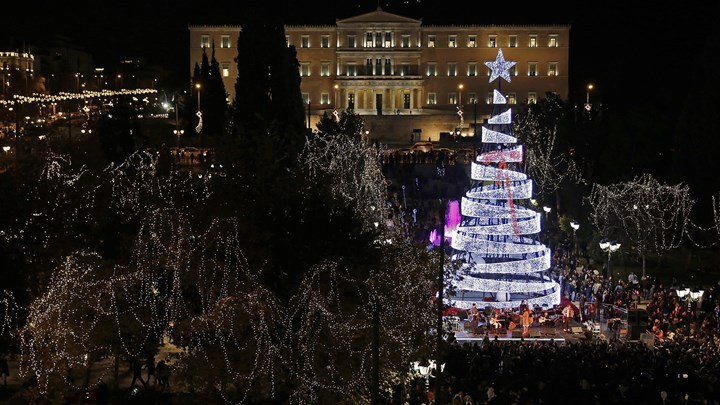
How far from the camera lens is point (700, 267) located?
3484cm

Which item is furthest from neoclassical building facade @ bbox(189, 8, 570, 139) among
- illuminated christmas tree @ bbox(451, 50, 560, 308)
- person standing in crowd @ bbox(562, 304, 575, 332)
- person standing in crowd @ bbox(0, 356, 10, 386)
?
person standing in crowd @ bbox(0, 356, 10, 386)

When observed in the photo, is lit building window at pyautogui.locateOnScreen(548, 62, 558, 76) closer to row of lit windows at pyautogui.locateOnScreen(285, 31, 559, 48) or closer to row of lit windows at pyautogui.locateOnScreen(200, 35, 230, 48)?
row of lit windows at pyautogui.locateOnScreen(285, 31, 559, 48)

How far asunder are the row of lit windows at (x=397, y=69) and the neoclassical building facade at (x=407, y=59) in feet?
0.23

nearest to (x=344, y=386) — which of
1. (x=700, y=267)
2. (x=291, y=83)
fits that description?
(x=700, y=267)

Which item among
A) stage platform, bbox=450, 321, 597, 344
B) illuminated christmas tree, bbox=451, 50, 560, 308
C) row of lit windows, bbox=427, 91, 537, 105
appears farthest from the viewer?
row of lit windows, bbox=427, 91, 537, 105

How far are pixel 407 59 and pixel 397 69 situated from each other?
42.6 inches

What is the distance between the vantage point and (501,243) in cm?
2686

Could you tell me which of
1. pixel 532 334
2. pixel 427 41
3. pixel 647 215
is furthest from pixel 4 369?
pixel 427 41

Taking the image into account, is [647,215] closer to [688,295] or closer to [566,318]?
[688,295]

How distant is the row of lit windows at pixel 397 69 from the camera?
250 ft

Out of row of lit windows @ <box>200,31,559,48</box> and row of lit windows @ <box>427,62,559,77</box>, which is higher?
row of lit windows @ <box>200,31,559,48</box>

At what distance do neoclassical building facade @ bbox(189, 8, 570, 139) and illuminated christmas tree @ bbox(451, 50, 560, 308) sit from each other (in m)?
48.2

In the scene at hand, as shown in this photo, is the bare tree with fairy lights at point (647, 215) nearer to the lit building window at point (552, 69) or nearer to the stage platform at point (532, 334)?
the stage platform at point (532, 334)

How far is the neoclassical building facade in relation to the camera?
75.9 m
